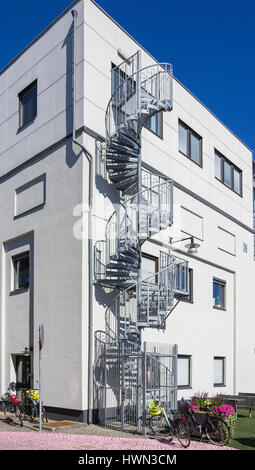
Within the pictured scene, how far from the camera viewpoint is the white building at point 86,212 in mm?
14227

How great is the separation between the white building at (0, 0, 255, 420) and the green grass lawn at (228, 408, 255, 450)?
2297 millimetres

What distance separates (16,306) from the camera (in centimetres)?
1688

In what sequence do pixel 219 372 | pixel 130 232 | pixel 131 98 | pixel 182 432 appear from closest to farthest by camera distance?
pixel 182 432 < pixel 130 232 < pixel 131 98 < pixel 219 372

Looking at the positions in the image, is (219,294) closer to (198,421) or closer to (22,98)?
(198,421)

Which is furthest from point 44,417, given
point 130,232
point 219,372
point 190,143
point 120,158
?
point 190,143

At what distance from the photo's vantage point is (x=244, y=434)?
12672 mm

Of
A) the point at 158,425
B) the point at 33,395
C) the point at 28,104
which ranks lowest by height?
the point at 158,425

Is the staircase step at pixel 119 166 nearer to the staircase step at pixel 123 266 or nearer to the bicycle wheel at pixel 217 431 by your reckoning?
the staircase step at pixel 123 266

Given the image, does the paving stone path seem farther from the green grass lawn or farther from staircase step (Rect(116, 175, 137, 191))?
staircase step (Rect(116, 175, 137, 191))

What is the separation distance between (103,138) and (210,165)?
726 cm

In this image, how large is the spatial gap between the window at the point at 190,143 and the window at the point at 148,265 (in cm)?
453

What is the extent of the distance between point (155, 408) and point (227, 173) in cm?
1339

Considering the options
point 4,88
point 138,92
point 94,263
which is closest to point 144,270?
point 94,263

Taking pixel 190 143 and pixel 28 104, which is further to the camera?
pixel 190 143
